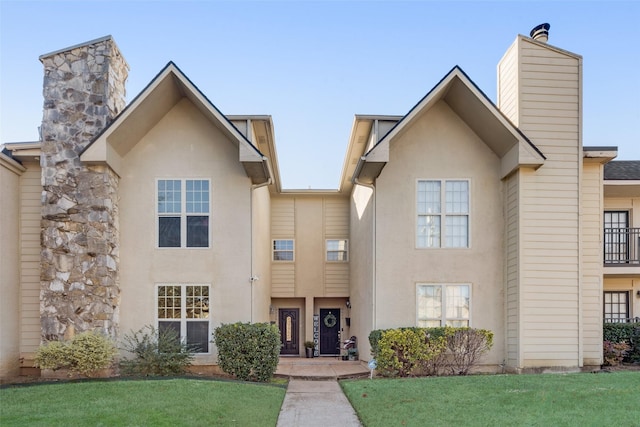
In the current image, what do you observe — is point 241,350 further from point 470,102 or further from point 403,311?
point 470,102

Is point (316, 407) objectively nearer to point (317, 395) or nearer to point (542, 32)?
point (317, 395)

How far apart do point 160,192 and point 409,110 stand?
22.5 feet

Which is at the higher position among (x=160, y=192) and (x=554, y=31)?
(x=554, y=31)

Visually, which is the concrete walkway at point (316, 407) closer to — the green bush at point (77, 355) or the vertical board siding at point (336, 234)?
the green bush at point (77, 355)

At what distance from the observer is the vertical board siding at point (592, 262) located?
490 inches

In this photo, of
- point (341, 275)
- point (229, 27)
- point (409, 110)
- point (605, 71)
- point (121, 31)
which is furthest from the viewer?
point (341, 275)

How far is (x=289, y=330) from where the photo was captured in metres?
18.4

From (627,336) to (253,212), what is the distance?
1124cm

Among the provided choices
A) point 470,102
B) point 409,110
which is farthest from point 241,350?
point 470,102

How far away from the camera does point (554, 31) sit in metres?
13.3

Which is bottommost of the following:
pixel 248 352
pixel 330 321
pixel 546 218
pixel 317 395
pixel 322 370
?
pixel 322 370

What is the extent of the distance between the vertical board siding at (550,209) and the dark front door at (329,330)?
26.7ft

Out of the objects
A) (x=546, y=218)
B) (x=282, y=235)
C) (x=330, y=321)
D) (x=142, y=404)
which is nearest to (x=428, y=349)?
(x=546, y=218)

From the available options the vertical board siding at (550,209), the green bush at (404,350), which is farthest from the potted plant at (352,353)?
the vertical board siding at (550,209)
